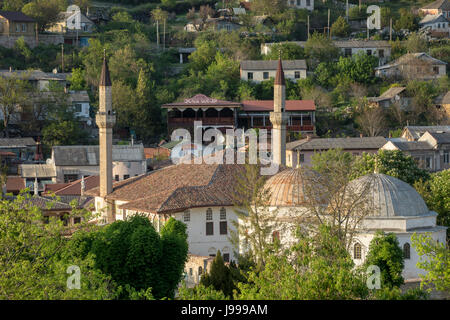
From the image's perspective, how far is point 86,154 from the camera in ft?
210

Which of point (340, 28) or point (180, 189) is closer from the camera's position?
point (180, 189)

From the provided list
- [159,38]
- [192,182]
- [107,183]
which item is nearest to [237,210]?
[192,182]

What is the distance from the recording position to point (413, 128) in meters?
70.7

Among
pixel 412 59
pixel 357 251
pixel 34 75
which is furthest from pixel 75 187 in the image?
pixel 412 59

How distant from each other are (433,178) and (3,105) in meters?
32.7

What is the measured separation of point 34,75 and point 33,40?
8.84m

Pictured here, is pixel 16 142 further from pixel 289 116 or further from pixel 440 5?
pixel 440 5

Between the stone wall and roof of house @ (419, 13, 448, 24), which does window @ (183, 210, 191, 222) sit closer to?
the stone wall

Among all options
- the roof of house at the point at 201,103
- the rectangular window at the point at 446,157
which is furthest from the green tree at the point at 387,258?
the roof of house at the point at 201,103

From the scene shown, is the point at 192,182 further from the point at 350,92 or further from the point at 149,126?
the point at 350,92

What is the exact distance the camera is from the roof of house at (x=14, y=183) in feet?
199

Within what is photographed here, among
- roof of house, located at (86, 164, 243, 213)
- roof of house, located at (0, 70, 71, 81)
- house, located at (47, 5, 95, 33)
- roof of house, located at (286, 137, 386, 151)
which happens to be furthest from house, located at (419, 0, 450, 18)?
roof of house, located at (86, 164, 243, 213)

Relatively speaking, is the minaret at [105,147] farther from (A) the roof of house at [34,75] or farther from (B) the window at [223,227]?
(A) the roof of house at [34,75]

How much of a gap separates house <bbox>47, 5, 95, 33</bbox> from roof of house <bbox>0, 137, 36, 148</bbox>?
1997 cm
